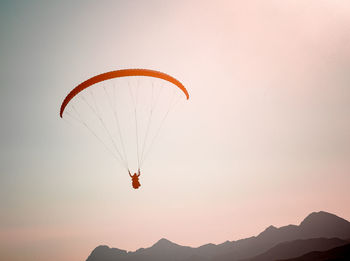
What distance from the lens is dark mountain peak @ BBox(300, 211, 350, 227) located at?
16762 cm

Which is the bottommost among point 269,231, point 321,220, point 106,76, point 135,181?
point 269,231

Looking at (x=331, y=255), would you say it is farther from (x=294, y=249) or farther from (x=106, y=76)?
(x=106, y=76)

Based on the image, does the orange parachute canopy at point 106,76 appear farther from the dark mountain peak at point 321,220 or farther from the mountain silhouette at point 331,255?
the dark mountain peak at point 321,220

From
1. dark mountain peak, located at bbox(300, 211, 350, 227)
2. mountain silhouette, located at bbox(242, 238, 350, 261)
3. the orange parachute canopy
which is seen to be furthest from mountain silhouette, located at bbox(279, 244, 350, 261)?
dark mountain peak, located at bbox(300, 211, 350, 227)

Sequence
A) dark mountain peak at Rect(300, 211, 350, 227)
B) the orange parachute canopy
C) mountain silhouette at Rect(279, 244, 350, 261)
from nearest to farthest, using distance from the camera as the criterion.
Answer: the orange parachute canopy, mountain silhouette at Rect(279, 244, 350, 261), dark mountain peak at Rect(300, 211, 350, 227)

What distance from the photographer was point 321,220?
566ft

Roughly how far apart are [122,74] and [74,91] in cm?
421

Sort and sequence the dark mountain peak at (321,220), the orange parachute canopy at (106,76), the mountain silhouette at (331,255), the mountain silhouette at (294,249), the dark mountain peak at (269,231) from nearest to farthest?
the orange parachute canopy at (106,76) < the mountain silhouette at (331,255) < the mountain silhouette at (294,249) < the dark mountain peak at (321,220) < the dark mountain peak at (269,231)

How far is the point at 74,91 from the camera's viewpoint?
1797cm

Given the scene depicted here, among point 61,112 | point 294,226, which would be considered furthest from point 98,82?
point 294,226

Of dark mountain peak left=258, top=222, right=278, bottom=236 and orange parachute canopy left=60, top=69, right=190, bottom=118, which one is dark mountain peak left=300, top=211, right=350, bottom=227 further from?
orange parachute canopy left=60, top=69, right=190, bottom=118

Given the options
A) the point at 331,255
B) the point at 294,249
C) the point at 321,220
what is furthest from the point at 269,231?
the point at 331,255

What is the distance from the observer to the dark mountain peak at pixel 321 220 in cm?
16762

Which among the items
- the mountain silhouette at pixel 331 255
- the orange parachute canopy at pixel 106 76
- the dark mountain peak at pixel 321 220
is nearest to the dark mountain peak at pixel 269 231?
the dark mountain peak at pixel 321 220
